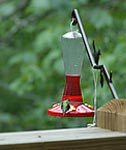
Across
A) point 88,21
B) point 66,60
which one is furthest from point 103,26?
point 66,60

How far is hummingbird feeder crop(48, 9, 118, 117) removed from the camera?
1.35 m

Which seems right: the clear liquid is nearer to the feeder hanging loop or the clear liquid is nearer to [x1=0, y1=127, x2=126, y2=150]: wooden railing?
the feeder hanging loop

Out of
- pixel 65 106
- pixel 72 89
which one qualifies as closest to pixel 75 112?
pixel 65 106

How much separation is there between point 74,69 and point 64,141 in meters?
0.62

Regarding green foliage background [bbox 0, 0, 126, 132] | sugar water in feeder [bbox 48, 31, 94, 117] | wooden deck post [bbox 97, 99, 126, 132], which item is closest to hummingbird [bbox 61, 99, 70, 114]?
sugar water in feeder [bbox 48, 31, 94, 117]

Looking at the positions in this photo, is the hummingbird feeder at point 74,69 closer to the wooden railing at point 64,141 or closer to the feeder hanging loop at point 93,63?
the feeder hanging loop at point 93,63

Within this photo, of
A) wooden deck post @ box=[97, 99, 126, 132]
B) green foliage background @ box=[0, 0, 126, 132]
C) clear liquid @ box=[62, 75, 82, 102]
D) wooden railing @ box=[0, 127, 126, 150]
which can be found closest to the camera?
wooden railing @ box=[0, 127, 126, 150]

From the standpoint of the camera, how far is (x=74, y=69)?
58.2 inches

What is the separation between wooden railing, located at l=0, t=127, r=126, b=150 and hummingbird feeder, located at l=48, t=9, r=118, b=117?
38 centimetres

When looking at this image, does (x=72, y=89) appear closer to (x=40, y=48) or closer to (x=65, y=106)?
(x=65, y=106)

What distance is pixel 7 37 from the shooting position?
4.08m

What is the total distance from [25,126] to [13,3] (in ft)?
3.29

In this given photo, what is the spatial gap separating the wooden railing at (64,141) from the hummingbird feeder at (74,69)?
383mm

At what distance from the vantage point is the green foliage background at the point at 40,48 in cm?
337
